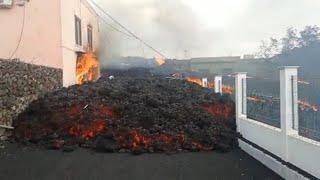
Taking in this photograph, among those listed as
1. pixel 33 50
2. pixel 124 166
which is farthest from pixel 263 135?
pixel 33 50

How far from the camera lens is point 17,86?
471 inches

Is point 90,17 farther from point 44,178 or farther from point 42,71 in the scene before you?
point 44,178

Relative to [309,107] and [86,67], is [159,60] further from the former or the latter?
[309,107]

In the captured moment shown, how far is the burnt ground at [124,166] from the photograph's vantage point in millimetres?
8180

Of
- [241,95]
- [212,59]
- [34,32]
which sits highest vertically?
[212,59]

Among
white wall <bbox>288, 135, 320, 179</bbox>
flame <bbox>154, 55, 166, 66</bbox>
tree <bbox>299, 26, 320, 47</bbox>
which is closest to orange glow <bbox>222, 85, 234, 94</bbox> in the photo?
white wall <bbox>288, 135, 320, 179</bbox>

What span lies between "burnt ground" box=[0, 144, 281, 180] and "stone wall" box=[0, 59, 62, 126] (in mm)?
1363

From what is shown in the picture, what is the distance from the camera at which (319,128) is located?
20.9 feet

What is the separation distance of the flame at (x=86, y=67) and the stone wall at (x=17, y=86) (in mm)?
5777

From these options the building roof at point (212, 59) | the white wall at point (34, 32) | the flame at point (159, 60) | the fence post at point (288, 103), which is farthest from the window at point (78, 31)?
the building roof at point (212, 59)

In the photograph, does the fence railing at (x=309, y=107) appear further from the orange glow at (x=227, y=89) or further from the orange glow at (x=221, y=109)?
the orange glow at (x=227, y=89)

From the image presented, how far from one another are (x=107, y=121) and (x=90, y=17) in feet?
43.2

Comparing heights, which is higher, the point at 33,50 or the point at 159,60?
the point at 159,60

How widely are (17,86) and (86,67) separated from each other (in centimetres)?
920
